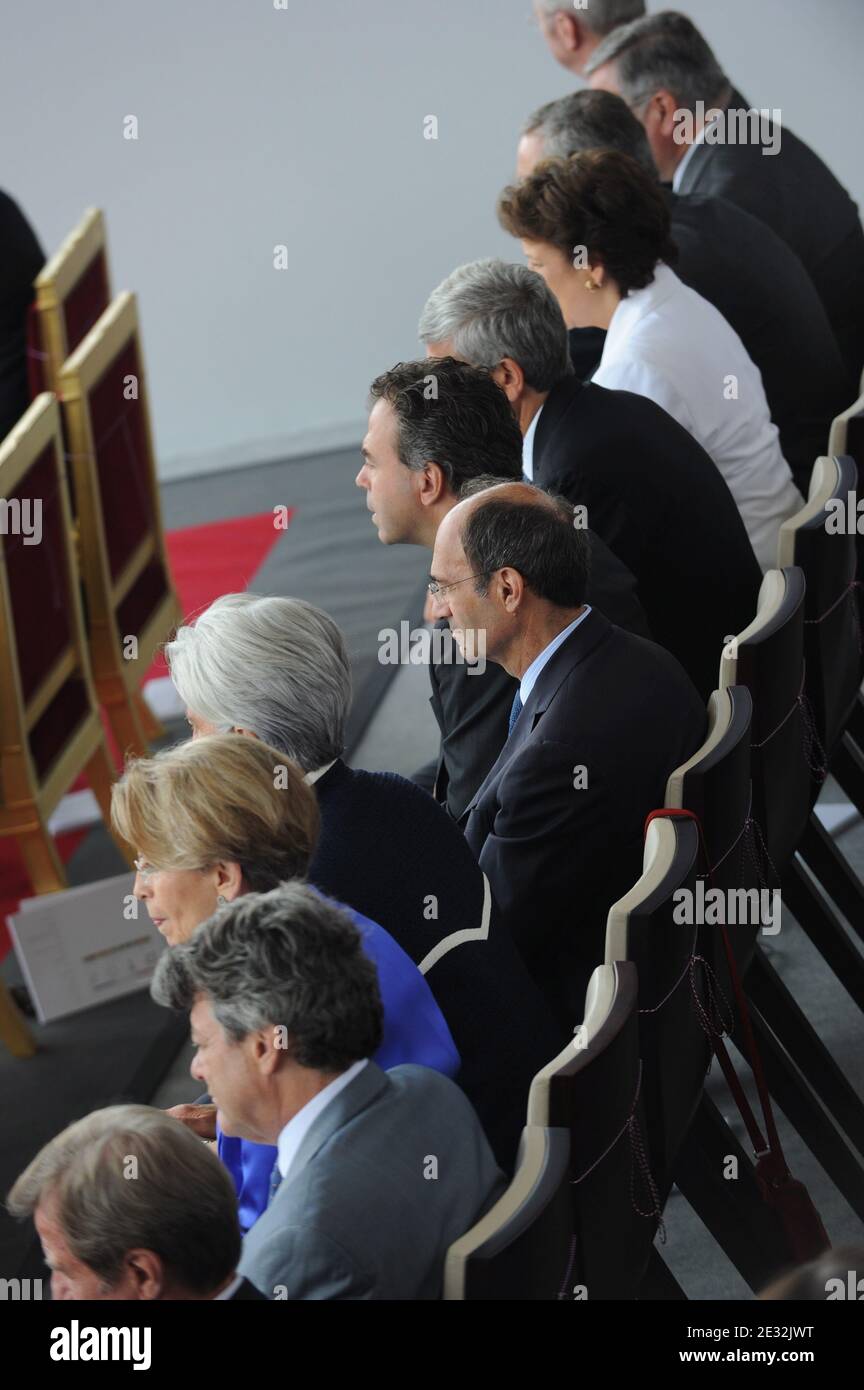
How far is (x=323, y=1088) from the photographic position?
1531mm

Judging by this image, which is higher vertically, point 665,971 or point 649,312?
point 649,312

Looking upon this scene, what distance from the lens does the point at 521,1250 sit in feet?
4.31

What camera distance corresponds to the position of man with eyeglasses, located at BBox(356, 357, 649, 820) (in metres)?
2.53

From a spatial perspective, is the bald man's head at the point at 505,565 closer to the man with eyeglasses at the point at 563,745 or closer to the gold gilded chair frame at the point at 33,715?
the man with eyeglasses at the point at 563,745

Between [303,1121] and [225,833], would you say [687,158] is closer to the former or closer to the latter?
[225,833]

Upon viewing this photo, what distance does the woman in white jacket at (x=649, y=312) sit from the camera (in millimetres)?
3061

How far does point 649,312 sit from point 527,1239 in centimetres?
210

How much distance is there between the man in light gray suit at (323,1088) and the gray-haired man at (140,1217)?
0.25 feet

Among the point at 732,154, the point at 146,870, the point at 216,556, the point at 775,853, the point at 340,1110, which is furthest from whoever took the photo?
the point at 216,556

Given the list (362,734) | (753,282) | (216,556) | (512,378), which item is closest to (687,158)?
(753,282)

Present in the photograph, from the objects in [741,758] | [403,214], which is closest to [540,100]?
[403,214]

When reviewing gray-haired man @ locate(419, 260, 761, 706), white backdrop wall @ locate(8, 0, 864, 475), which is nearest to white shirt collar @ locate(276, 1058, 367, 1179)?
gray-haired man @ locate(419, 260, 761, 706)

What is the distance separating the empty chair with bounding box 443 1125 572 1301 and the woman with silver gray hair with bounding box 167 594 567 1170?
379mm

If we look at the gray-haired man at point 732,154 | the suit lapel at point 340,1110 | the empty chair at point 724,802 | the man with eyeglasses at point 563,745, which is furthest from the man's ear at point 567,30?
the suit lapel at point 340,1110
